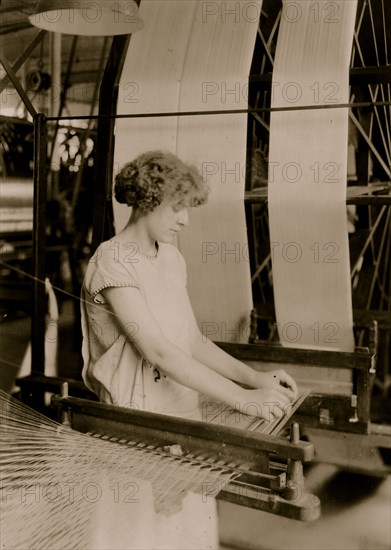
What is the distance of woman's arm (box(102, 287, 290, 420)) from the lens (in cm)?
151

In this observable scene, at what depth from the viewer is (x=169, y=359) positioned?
1.52 metres

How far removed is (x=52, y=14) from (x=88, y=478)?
1441mm

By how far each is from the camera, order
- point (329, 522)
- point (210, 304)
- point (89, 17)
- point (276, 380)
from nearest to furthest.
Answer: point (276, 380) < point (89, 17) < point (210, 304) < point (329, 522)

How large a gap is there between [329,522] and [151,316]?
1292mm

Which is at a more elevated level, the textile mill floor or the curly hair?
the curly hair

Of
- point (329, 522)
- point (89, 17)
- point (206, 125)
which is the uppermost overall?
point (89, 17)

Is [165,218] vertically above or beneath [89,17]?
beneath

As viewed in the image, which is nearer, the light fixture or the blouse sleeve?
the blouse sleeve

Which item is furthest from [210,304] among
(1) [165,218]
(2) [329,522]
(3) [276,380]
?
(2) [329,522]

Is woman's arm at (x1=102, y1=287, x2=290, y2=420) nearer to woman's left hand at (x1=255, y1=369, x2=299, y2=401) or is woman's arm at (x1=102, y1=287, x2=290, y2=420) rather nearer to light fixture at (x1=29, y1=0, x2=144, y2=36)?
woman's left hand at (x1=255, y1=369, x2=299, y2=401)

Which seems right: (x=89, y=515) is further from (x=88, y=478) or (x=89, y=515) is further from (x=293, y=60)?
(x=293, y=60)

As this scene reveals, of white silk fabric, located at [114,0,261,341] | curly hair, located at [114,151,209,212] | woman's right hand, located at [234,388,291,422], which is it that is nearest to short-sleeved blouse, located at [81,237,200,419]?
curly hair, located at [114,151,209,212]

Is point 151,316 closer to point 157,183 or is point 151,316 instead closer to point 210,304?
point 157,183

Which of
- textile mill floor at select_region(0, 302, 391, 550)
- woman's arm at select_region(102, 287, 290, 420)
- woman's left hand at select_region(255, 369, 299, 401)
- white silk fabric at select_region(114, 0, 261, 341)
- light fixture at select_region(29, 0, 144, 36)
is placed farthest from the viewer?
textile mill floor at select_region(0, 302, 391, 550)
